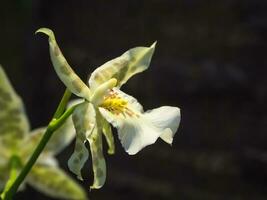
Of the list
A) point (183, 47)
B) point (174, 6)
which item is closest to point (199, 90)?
point (183, 47)

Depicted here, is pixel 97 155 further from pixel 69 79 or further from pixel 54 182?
pixel 54 182

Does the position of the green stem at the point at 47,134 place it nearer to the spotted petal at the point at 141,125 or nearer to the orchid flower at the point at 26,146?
the spotted petal at the point at 141,125

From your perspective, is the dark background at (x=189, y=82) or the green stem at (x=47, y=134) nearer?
the green stem at (x=47, y=134)

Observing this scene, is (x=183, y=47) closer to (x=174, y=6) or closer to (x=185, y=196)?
(x=174, y=6)

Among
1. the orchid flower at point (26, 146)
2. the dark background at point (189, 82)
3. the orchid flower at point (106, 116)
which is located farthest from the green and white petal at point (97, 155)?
the dark background at point (189, 82)

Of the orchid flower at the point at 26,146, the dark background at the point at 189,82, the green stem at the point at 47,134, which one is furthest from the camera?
the dark background at the point at 189,82

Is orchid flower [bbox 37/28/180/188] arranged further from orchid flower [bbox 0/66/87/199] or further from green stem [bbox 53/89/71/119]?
orchid flower [bbox 0/66/87/199]

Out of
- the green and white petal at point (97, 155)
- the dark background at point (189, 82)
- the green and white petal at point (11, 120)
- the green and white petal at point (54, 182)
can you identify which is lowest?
the dark background at point (189, 82)

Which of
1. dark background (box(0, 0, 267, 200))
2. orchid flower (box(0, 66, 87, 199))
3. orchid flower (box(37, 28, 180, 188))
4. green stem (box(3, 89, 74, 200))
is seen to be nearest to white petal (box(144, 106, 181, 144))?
orchid flower (box(37, 28, 180, 188))

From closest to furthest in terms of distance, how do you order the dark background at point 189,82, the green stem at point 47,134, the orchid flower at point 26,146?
1. the green stem at point 47,134
2. the orchid flower at point 26,146
3. the dark background at point 189,82
